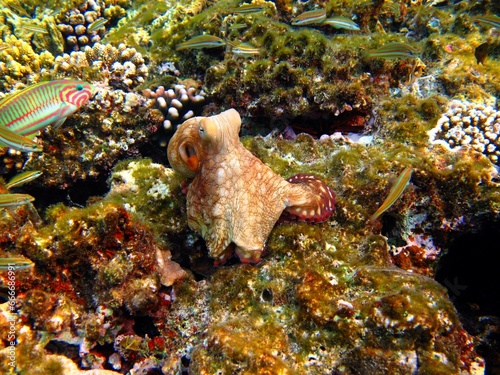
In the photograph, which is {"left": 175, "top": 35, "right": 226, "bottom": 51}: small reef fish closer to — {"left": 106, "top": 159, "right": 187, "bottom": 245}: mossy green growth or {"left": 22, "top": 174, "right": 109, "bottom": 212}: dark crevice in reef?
{"left": 106, "top": 159, "right": 187, "bottom": 245}: mossy green growth

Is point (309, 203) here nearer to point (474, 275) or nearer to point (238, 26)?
point (474, 275)

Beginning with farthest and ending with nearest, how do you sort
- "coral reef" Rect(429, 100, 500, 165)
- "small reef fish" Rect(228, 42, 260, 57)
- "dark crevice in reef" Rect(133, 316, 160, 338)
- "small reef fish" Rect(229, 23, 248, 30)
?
"small reef fish" Rect(229, 23, 248, 30) → "small reef fish" Rect(228, 42, 260, 57) → "coral reef" Rect(429, 100, 500, 165) → "dark crevice in reef" Rect(133, 316, 160, 338)

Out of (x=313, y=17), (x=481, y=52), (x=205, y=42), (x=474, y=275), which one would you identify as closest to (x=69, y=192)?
(x=205, y=42)

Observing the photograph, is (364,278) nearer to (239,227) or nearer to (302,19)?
(239,227)

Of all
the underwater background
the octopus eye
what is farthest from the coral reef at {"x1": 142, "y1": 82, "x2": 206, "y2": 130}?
the octopus eye

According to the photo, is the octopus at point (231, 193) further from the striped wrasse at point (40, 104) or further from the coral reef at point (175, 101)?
the coral reef at point (175, 101)

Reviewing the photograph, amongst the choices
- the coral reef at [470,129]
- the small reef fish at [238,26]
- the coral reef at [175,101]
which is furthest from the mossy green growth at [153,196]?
the coral reef at [470,129]

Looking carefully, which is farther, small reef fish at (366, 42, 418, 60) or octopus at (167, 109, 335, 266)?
small reef fish at (366, 42, 418, 60)
